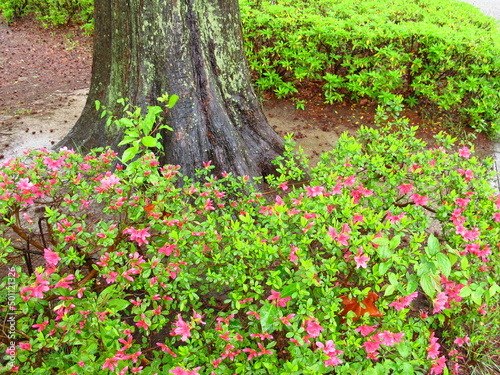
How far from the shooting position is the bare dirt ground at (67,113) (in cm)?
452

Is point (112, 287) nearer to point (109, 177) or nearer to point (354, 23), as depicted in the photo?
point (109, 177)

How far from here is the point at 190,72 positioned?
117 inches

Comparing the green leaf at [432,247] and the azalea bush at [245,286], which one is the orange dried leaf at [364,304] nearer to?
the azalea bush at [245,286]

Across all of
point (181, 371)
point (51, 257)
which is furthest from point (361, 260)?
point (51, 257)

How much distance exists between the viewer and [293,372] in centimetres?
146

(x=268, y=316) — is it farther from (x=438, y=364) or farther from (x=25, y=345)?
(x=25, y=345)

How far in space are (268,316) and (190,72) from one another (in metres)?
2.05

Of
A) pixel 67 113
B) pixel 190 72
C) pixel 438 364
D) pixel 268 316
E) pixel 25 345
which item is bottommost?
pixel 67 113

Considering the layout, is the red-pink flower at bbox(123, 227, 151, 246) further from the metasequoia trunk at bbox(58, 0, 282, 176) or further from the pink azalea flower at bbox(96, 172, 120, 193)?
the metasequoia trunk at bbox(58, 0, 282, 176)

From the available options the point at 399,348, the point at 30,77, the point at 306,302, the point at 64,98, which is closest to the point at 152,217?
the point at 306,302

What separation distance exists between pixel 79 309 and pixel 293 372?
2.92ft

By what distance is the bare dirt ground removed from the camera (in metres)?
4.52

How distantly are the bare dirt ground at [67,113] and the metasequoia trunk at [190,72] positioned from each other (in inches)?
53.1

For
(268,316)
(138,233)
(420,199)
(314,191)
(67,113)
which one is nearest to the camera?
(268,316)
